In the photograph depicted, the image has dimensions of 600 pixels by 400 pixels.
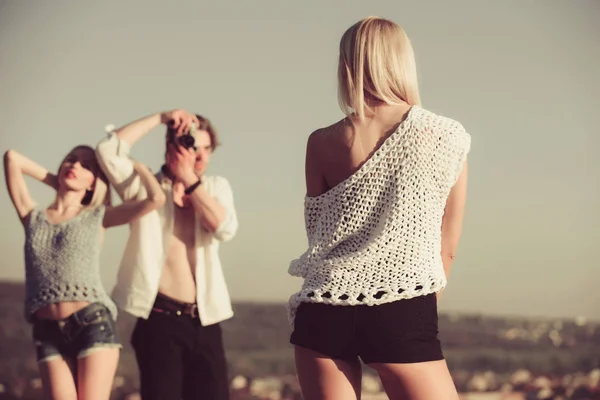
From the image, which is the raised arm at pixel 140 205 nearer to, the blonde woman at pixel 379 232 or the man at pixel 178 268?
the man at pixel 178 268

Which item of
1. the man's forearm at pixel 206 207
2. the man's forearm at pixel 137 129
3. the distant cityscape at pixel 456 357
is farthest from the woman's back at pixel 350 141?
the distant cityscape at pixel 456 357

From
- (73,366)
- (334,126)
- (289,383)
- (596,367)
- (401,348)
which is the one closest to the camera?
(401,348)

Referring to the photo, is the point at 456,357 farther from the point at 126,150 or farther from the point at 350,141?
the point at 350,141

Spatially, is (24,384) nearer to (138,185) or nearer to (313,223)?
(138,185)

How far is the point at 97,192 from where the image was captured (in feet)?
12.3

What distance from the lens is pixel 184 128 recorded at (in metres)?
3.70

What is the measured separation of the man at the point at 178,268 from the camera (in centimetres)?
348

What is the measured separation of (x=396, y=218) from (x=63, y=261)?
6.55ft

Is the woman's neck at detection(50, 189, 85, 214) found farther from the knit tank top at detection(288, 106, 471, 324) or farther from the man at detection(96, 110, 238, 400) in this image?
the knit tank top at detection(288, 106, 471, 324)

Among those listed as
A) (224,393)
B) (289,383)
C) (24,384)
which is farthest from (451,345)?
(224,393)

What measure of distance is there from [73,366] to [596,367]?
234 inches

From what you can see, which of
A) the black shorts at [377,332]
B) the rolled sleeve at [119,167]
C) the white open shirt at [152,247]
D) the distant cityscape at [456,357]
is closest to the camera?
the black shorts at [377,332]

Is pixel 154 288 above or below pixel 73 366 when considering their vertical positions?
above

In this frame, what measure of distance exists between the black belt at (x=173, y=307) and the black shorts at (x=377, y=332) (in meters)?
1.67
